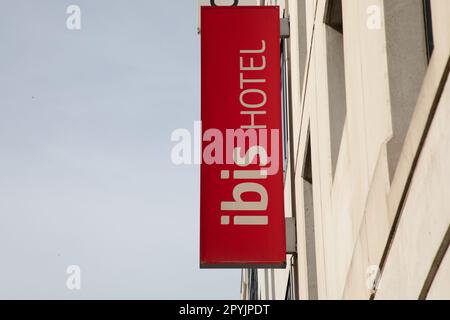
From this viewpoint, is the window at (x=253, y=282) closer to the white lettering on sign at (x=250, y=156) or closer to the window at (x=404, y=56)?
the white lettering on sign at (x=250, y=156)

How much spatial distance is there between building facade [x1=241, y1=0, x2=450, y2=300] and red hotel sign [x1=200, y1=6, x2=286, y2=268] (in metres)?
0.59

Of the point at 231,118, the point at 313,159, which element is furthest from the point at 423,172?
the point at 231,118

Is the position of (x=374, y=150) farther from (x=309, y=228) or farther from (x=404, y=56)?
(x=309, y=228)

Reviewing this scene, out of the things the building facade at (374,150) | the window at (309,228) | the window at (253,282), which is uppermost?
the building facade at (374,150)

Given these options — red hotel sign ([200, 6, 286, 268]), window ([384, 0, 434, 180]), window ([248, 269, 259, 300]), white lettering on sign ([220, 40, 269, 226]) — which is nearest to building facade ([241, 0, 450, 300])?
window ([384, 0, 434, 180])

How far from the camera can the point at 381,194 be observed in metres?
9.81

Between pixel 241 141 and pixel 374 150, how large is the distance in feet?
23.2

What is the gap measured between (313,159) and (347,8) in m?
4.58

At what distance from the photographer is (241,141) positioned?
1744cm

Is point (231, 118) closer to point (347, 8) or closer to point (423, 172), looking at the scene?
point (347, 8)

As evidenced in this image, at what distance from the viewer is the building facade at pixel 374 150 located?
25.4 feet

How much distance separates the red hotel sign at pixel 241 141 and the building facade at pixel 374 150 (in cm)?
59

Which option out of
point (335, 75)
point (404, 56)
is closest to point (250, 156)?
point (335, 75)

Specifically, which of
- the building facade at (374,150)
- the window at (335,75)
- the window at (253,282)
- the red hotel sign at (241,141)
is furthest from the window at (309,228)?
the window at (253,282)
